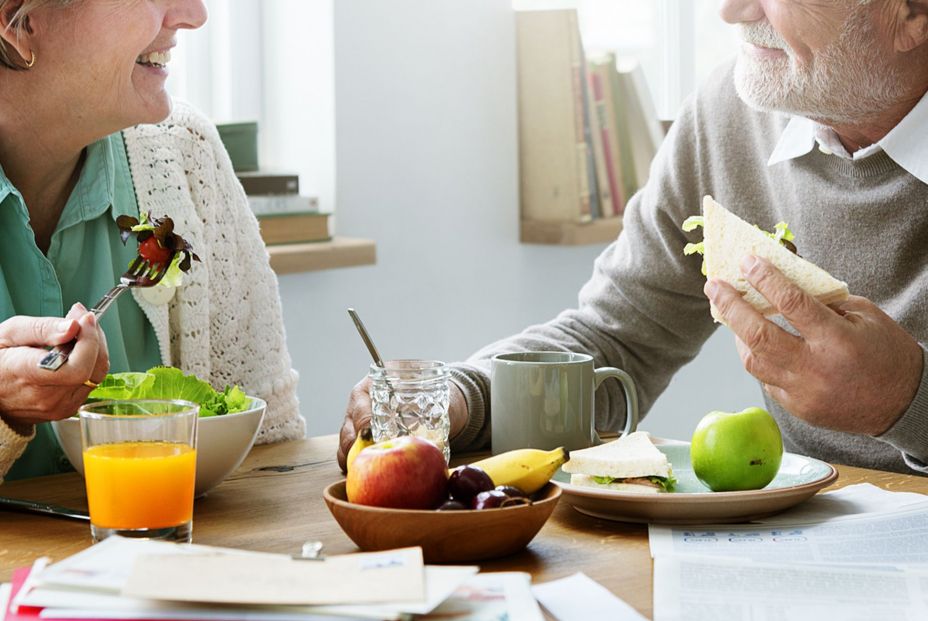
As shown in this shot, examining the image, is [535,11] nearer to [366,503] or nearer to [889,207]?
[889,207]

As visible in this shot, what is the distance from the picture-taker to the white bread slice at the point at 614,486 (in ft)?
3.79

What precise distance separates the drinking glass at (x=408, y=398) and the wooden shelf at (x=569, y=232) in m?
1.72

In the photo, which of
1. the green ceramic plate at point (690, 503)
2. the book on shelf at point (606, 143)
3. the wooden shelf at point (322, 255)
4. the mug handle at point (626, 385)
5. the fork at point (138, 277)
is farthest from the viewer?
the book on shelf at point (606, 143)

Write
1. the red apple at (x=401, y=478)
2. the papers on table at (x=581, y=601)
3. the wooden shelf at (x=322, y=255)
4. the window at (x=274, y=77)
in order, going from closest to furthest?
the papers on table at (x=581, y=601) → the red apple at (x=401, y=478) → the wooden shelf at (x=322, y=255) → the window at (x=274, y=77)

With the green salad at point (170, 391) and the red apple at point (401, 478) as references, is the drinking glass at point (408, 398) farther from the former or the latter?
the red apple at point (401, 478)

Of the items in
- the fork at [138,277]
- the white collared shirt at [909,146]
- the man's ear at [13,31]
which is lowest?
the fork at [138,277]

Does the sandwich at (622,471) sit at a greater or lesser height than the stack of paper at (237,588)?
lesser

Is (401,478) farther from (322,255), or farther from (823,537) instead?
(322,255)

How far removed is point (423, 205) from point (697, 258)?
109cm

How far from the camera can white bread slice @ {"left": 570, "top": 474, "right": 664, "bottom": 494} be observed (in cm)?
115

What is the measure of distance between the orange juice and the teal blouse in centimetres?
50

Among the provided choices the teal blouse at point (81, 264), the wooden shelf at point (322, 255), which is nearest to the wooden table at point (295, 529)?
the teal blouse at point (81, 264)

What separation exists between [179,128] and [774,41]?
0.86 meters

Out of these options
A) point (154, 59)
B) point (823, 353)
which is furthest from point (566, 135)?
point (823, 353)
